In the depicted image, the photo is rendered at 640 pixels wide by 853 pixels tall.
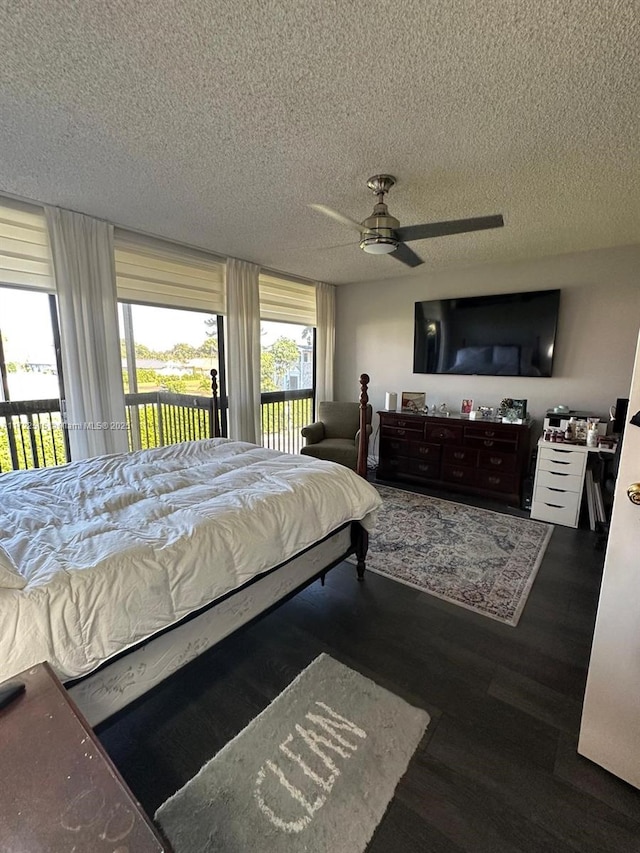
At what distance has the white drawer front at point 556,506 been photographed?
336 cm

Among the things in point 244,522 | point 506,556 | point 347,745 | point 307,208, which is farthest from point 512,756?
point 307,208

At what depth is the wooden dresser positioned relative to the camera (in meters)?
3.86

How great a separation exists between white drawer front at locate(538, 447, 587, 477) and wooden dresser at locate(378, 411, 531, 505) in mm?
334

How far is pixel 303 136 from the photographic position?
1862 millimetres

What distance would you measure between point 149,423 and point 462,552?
313cm

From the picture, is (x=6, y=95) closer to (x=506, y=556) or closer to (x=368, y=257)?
(x=368, y=257)

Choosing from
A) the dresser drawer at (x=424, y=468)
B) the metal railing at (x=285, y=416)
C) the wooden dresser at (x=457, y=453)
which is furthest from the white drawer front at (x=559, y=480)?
the metal railing at (x=285, y=416)

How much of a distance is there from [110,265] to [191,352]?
45.8 inches

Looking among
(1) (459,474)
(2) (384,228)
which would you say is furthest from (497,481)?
(2) (384,228)

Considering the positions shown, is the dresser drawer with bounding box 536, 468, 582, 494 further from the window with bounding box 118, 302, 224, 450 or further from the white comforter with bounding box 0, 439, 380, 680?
the window with bounding box 118, 302, 224, 450

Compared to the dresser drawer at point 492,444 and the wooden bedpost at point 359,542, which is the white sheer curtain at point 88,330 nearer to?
the wooden bedpost at point 359,542

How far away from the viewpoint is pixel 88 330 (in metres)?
2.98

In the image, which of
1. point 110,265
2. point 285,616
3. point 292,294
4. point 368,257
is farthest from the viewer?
point 292,294

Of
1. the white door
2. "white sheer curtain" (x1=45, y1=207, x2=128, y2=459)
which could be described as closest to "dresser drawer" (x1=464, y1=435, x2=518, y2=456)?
the white door
